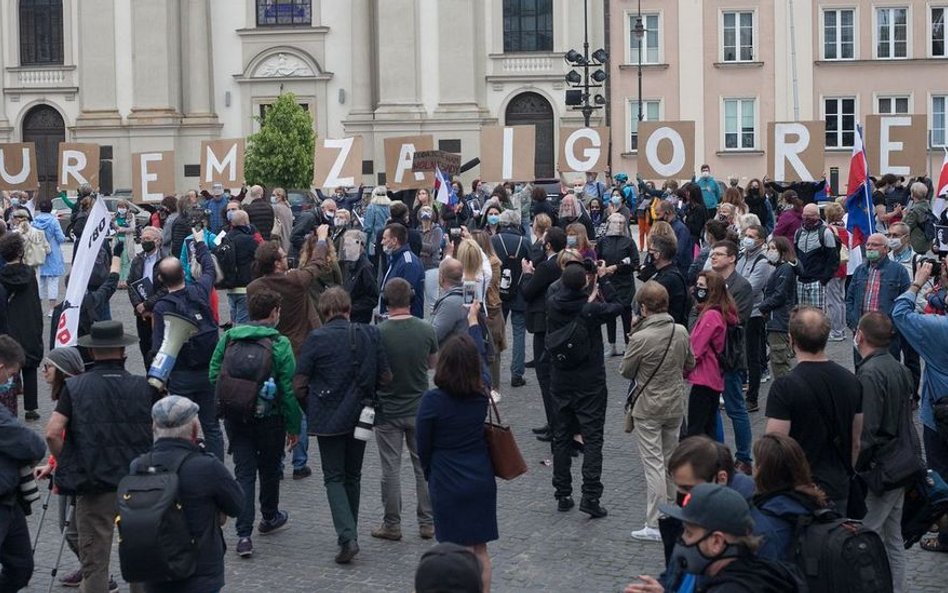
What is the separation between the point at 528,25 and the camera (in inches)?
1953

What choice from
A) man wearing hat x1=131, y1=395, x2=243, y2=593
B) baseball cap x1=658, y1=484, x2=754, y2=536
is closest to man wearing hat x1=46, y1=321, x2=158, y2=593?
man wearing hat x1=131, y1=395, x2=243, y2=593

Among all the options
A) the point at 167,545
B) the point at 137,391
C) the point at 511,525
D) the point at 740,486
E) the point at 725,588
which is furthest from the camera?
the point at 511,525

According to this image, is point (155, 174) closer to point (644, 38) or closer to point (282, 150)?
point (282, 150)

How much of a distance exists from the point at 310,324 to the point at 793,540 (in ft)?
23.9

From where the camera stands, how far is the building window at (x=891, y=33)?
162ft

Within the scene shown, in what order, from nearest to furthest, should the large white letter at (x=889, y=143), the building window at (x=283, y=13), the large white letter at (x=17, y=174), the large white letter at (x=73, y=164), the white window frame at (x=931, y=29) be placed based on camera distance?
the large white letter at (x=889, y=143) < the large white letter at (x=17, y=174) < the large white letter at (x=73, y=164) < the white window frame at (x=931, y=29) < the building window at (x=283, y=13)

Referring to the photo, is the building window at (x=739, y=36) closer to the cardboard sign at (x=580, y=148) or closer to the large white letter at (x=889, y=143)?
the cardboard sign at (x=580, y=148)

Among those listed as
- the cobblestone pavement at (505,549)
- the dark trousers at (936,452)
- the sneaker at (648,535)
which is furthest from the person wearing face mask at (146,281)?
the dark trousers at (936,452)

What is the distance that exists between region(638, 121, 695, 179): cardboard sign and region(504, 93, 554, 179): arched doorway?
24095 mm

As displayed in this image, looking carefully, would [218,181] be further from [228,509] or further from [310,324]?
[228,509]

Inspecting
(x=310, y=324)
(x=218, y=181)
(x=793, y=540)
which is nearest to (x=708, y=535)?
(x=793, y=540)

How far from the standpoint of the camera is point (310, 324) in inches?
504

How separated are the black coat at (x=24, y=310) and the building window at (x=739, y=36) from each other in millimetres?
38212

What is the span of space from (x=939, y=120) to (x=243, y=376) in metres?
43.4
